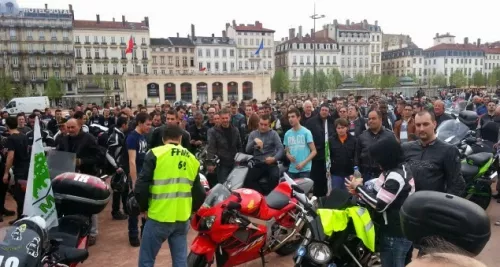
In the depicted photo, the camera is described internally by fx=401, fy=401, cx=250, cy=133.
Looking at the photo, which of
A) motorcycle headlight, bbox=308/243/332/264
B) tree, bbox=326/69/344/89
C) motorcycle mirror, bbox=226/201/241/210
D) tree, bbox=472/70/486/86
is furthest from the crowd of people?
tree, bbox=472/70/486/86

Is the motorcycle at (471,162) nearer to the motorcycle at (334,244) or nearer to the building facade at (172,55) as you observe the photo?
the motorcycle at (334,244)

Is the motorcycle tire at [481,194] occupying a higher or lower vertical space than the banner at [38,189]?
lower

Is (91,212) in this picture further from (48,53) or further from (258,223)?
(48,53)

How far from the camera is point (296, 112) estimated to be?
6.16 meters

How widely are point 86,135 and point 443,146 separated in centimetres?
Answer: 458

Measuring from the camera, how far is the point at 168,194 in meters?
3.63

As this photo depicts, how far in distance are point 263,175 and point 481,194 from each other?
3253 millimetres

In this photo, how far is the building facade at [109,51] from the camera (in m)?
70.8

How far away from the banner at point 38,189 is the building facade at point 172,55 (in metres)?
73.5

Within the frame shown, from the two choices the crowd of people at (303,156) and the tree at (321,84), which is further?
the tree at (321,84)

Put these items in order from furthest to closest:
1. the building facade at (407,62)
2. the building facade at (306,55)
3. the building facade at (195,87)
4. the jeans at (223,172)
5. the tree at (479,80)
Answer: the building facade at (407,62)
the building facade at (306,55)
the tree at (479,80)
the building facade at (195,87)
the jeans at (223,172)

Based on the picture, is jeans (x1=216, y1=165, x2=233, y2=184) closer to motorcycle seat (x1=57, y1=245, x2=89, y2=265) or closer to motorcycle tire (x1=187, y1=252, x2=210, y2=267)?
motorcycle tire (x1=187, y1=252, x2=210, y2=267)

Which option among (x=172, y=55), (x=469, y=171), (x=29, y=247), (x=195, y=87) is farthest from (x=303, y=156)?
(x=172, y=55)

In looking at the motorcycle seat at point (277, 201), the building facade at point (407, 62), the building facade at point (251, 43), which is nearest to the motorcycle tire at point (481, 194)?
the motorcycle seat at point (277, 201)
